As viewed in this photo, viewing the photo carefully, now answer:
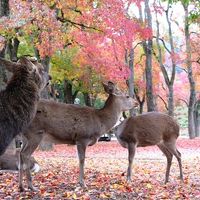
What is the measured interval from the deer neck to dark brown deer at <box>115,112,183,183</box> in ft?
1.60

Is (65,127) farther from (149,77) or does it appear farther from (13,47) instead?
(149,77)

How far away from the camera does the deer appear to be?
7.93 meters

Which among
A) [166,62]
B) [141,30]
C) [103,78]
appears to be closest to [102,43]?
[103,78]

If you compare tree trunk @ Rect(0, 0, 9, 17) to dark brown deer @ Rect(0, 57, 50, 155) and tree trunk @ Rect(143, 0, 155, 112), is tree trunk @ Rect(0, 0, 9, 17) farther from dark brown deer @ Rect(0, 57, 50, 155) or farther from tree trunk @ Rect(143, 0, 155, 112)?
tree trunk @ Rect(143, 0, 155, 112)

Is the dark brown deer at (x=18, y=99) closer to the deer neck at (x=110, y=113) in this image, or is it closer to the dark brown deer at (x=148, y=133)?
the deer neck at (x=110, y=113)

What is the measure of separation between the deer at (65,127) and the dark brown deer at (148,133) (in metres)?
0.65

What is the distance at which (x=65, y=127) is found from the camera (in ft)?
27.1

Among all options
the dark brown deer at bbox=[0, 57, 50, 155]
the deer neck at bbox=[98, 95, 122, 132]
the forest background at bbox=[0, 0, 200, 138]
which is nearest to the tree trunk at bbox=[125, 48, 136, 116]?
the forest background at bbox=[0, 0, 200, 138]

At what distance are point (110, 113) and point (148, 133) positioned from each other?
1103 millimetres

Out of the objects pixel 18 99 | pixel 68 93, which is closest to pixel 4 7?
pixel 18 99

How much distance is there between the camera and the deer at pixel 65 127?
7.93 meters

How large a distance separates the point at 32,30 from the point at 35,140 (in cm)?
1103

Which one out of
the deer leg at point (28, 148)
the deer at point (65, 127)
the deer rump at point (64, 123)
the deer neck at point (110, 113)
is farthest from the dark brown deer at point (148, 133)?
the deer leg at point (28, 148)

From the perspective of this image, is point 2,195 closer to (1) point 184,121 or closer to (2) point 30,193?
(2) point 30,193
